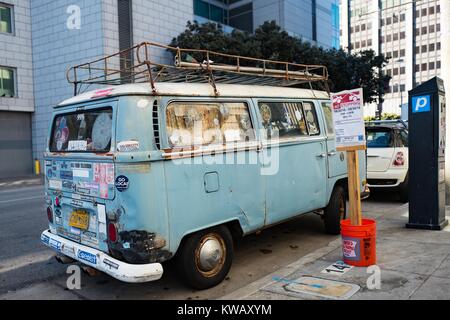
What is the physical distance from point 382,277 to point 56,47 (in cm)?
2341

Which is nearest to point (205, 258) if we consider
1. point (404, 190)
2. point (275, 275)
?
point (275, 275)

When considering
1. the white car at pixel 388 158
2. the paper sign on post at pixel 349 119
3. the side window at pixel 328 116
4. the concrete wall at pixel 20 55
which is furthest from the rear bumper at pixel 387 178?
the concrete wall at pixel 20 55

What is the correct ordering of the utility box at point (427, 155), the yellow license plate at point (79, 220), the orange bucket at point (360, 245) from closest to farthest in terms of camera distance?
1. the yellow license plate at point (79, 220)
2. the orange bucket at point (360, 245)
3. the utility box at point (427, 155)

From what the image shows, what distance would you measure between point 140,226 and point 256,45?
19.8 meters

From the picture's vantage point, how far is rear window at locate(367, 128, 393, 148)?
9.58 metres

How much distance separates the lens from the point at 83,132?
4.53m

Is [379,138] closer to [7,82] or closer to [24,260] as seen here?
[24,260]

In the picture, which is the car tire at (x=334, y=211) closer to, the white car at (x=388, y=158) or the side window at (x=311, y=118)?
the side window at (x=311, y=118)

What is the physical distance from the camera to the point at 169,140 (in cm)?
412

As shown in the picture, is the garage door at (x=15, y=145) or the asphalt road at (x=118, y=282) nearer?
the asphalt road at (x=118, y=282)

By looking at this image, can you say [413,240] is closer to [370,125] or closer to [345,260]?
[345,260]

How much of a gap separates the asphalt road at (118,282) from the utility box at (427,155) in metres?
1.49

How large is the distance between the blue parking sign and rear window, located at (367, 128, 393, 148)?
3.25 meters

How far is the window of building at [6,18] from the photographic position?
900 inches
